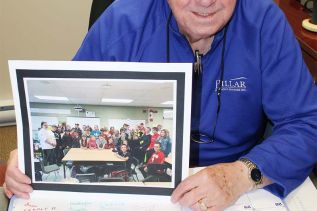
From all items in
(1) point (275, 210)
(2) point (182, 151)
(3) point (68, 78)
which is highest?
(3) point (68, 78)

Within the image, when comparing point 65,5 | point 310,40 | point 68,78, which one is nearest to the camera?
point 68,78

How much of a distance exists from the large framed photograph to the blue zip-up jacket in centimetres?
24

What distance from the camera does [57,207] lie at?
805mm

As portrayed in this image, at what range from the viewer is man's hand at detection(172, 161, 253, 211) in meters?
0.80

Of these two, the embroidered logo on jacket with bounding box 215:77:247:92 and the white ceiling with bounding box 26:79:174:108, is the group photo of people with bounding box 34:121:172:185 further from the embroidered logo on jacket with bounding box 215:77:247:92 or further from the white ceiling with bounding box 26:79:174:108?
the embroidered logo on jacket with bounding box 215:77:247:92

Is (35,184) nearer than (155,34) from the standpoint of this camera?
Yes

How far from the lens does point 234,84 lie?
1002mm

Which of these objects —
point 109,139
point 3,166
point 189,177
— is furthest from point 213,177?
point 3,166

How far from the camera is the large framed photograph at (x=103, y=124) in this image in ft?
2.53

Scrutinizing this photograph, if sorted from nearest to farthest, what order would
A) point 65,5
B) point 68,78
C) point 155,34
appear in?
1. point 68,78
2. point 155,34
3. point 65,5

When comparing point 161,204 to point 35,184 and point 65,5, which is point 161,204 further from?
point 65,5

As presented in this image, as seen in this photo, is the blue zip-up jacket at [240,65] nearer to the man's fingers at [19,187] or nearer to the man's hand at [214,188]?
the man's hand at [214,188]

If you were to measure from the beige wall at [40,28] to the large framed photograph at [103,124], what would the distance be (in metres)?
1.46

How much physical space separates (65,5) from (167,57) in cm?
131
